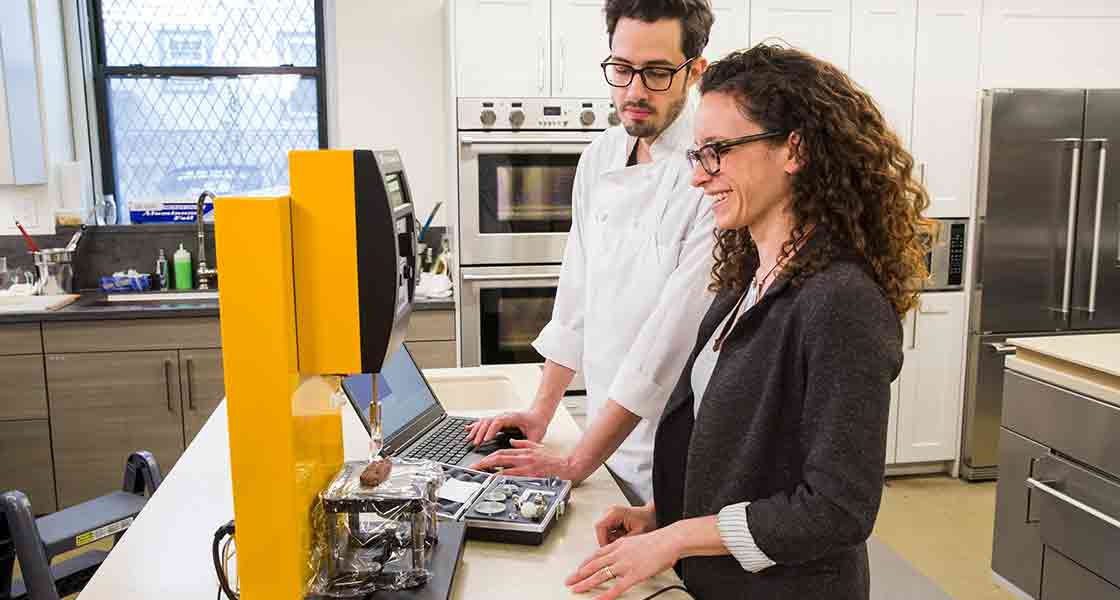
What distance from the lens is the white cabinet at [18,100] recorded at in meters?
3.45

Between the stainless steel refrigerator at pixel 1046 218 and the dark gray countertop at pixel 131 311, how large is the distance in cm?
238

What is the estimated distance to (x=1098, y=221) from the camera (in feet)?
12.6

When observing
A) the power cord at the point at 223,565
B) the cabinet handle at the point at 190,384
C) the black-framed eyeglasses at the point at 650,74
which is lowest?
the cabinet handle at the point at 190,384

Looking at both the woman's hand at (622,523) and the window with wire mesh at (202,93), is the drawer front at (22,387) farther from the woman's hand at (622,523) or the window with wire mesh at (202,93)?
the woman's hand at (622,523)

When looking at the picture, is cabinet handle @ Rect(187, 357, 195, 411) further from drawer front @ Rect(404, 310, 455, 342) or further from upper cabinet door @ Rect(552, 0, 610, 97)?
upper cabinet door @ Rect(552, 0, 610, 97)

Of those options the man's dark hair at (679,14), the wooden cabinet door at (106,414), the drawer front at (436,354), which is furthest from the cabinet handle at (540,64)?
the man's dark hair at (679,14)

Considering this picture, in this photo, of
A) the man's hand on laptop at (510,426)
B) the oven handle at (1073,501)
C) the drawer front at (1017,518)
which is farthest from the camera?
the drawer front at (1017,518)

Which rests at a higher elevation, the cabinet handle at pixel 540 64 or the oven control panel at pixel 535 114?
the cabinet handle at pixel 540 64

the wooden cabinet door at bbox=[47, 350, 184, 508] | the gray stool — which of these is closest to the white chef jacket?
the gray stool

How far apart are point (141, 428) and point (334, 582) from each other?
283 cm

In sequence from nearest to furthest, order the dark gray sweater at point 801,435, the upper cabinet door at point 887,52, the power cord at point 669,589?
1. the dark gray sweater at point 801,435
2. the power cord at point 669,589
3. the upper cabinet door at point 887,52

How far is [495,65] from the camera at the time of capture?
346 centimetres

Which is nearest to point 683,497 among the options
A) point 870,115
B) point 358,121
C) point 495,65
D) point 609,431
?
point 609,431

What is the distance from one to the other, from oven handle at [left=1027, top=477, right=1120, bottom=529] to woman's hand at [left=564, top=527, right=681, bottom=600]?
1794mm
